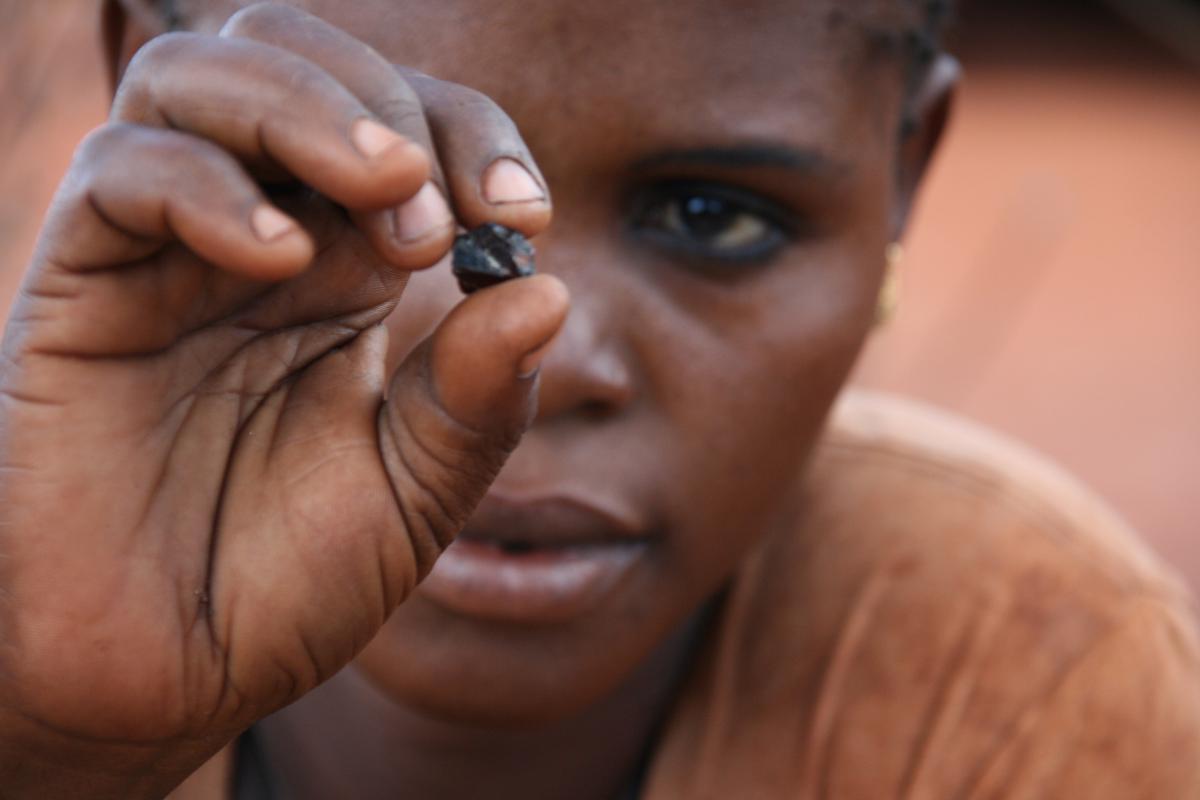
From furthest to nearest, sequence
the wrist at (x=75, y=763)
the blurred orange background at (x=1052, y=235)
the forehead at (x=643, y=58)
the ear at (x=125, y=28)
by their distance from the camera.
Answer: the blurred orange background at (x=1052, y=235) → the ear at (x=125, y=28) → the forehead at (x=643, y=58) → the wrist at (x=75, y=763)

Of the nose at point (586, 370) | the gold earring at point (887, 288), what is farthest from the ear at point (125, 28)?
the gold earring at point (887, 288)

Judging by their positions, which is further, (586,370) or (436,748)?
(436,748)

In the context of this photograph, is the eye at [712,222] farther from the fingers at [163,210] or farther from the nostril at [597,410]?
the fingers at [163,210]

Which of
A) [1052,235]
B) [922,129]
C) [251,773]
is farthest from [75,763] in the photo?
[1052,235]

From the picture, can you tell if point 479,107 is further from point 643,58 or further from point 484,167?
point 643,58

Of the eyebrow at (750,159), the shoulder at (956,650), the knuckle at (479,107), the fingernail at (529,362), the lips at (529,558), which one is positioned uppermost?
the knuckle at (479,107)

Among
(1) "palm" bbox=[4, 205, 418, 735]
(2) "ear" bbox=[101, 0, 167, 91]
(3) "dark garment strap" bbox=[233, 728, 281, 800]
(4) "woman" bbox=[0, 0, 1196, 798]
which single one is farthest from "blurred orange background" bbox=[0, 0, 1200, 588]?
(1) "palm" bbox=[4, 205, 418, 735]
